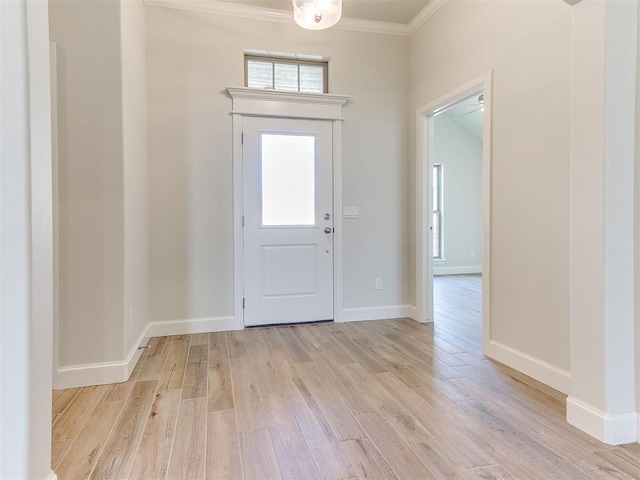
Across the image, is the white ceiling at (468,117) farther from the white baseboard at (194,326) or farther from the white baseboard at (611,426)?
the white baseboard at (611,426)

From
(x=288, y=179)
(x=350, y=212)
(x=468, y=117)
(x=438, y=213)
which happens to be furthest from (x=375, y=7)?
(x=438, y=213)

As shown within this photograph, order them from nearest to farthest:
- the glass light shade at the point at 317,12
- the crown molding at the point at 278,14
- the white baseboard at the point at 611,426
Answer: the white baseboard at the point at 611,426 < the glass light shade at the point at 317,12 < the crown molding at the point at 278,14

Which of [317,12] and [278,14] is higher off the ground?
[278,14]

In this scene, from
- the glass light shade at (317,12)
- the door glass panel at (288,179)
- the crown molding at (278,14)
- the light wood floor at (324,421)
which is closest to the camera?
the light wood floor at (324,421)

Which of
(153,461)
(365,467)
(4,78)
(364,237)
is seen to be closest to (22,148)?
(4,78)

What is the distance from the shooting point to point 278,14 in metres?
3.46

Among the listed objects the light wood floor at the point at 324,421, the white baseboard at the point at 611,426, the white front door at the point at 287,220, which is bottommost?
the light wood floor at the point at 324,421

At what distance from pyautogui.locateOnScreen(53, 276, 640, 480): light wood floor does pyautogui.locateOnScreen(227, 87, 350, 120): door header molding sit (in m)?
2.17

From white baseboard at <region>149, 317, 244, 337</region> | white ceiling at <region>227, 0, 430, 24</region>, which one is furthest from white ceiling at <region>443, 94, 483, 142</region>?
white baseboard at <region>149, 317, 244, 337</region>

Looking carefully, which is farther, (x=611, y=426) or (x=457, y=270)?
(x=457, y=270)

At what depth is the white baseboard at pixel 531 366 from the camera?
2138mm

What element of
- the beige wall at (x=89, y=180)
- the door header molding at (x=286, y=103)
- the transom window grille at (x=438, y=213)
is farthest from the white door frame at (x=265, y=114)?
the transom window grille at (x=438, y=213)

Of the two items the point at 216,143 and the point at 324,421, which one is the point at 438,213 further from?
the point at 324,421

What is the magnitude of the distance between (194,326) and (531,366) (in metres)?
2.72
